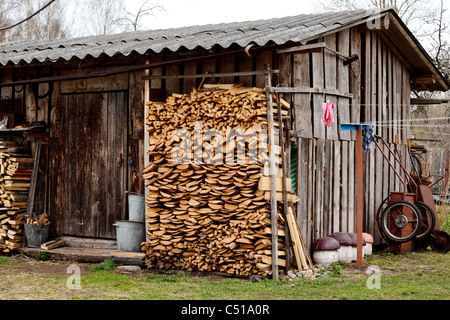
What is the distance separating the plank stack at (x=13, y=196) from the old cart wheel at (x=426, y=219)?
6930 millimetres

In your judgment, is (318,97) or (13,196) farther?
(13,196)

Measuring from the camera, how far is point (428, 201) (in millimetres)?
10867

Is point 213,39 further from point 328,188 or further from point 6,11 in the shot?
point 6,11

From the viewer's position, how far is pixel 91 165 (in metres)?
9.84

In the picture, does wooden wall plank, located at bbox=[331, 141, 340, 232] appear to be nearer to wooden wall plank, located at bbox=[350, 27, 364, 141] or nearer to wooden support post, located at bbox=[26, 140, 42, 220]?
wooden wall plank, located at bbox=[350, 27, 364, 141]

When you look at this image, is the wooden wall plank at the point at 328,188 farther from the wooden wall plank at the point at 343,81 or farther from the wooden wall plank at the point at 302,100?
the wooden wall plank at the point at 302,100

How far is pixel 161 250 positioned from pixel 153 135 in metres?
1.71

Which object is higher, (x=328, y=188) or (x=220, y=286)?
(x=328, y=188)

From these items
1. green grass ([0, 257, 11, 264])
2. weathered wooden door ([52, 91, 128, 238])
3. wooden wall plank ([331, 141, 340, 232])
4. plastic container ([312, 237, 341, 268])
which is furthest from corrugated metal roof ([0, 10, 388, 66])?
green grass ([0, 257, 11, 264])

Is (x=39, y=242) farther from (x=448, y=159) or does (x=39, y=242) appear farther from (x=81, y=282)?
(x=448, y=159)

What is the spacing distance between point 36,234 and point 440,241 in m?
7.34

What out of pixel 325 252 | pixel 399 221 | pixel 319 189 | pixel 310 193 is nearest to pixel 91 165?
pixel 310 193

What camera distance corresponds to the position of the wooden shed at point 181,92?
8.45 meters
